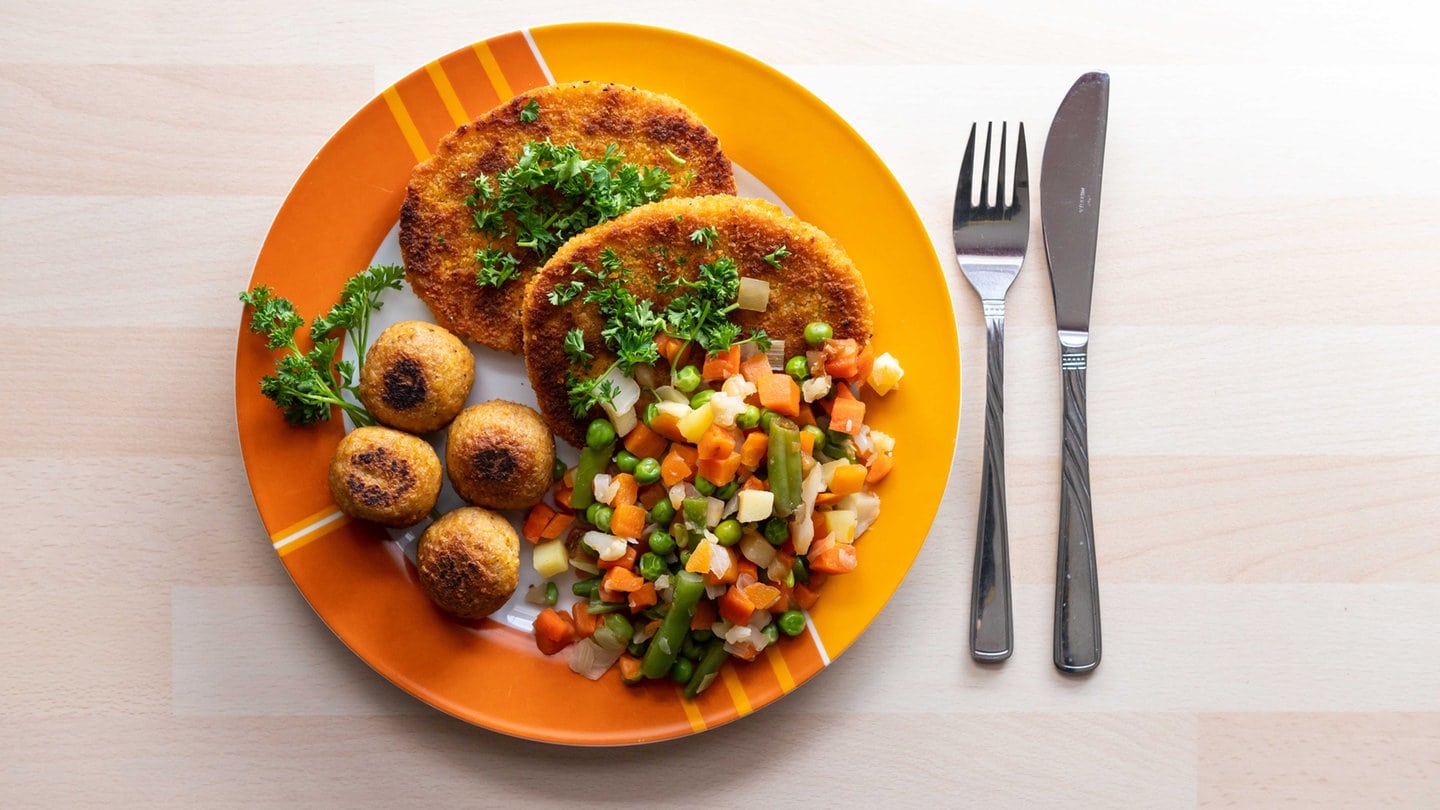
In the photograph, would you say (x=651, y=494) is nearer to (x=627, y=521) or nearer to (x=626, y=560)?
(x=627, y=521)

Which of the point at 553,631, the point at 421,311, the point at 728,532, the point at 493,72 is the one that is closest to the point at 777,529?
the point at 728,532

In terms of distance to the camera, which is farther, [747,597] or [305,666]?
[305,666]

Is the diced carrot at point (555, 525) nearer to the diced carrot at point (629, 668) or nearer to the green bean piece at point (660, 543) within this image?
the green bean piece at point (660, 543)

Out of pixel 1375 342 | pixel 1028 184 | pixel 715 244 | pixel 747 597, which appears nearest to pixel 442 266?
pixel 715 244

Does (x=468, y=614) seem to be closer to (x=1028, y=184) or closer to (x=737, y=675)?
(x=737, y=675)

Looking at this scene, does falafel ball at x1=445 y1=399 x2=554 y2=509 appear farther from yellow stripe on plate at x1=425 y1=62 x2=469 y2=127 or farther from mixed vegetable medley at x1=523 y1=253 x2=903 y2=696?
yellow stripe on plate at x1=425 y1=62 x2=469 y2=127

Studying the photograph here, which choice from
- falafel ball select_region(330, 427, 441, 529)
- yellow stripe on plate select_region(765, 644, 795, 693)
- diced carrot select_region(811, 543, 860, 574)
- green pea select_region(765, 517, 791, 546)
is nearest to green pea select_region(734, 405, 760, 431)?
green pea select_region(765, 517, 791, 546)
